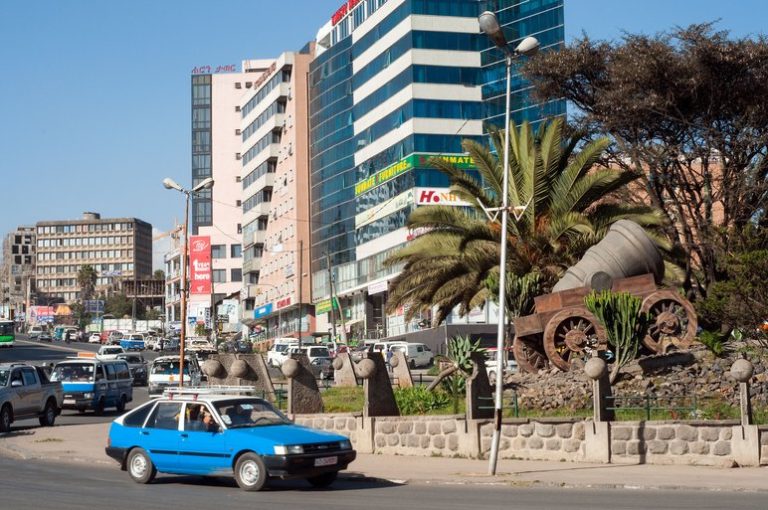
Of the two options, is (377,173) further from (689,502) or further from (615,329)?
(689,502)

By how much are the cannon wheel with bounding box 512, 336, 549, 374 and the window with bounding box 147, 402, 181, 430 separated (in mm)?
13321

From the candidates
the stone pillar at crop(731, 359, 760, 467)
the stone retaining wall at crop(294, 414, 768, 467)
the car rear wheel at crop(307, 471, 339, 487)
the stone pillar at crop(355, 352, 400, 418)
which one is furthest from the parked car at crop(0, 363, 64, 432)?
the stone pillar at crop(731, 359, 760, 467)

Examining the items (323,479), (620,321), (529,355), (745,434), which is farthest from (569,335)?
(323,479)

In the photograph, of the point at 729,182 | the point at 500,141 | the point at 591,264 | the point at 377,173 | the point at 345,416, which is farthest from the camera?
the point at 377,173

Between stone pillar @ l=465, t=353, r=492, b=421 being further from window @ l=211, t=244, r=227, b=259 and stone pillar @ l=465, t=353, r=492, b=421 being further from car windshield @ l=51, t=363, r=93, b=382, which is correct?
window @ l=211, t=244, r=227, b=259

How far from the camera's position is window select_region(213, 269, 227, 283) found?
5832 inches

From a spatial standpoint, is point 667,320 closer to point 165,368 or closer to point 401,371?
point 401,371

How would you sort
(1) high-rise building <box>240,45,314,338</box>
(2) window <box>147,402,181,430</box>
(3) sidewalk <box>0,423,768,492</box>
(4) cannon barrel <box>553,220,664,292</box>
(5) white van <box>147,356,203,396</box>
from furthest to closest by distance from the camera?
1. (1) high-rise building <box>240,45,314,338</box>
2. (5) white van <box>147,356,203,396</box>
3. (4) cannon barrel <box>553,220,664,292</box>
4. (2) window <box>147,402,181,430</box>
5. (3) sidewalk <box>0,423,768,492</box>

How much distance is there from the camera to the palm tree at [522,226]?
109 ft

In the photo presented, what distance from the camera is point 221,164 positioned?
513 feet

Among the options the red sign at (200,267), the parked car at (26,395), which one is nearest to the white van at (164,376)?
the parked car at (26,395)

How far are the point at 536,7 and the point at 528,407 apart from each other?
182 ft

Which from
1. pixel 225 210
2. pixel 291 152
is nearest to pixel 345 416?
pixel 291 152

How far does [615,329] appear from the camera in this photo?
25.5 metres
